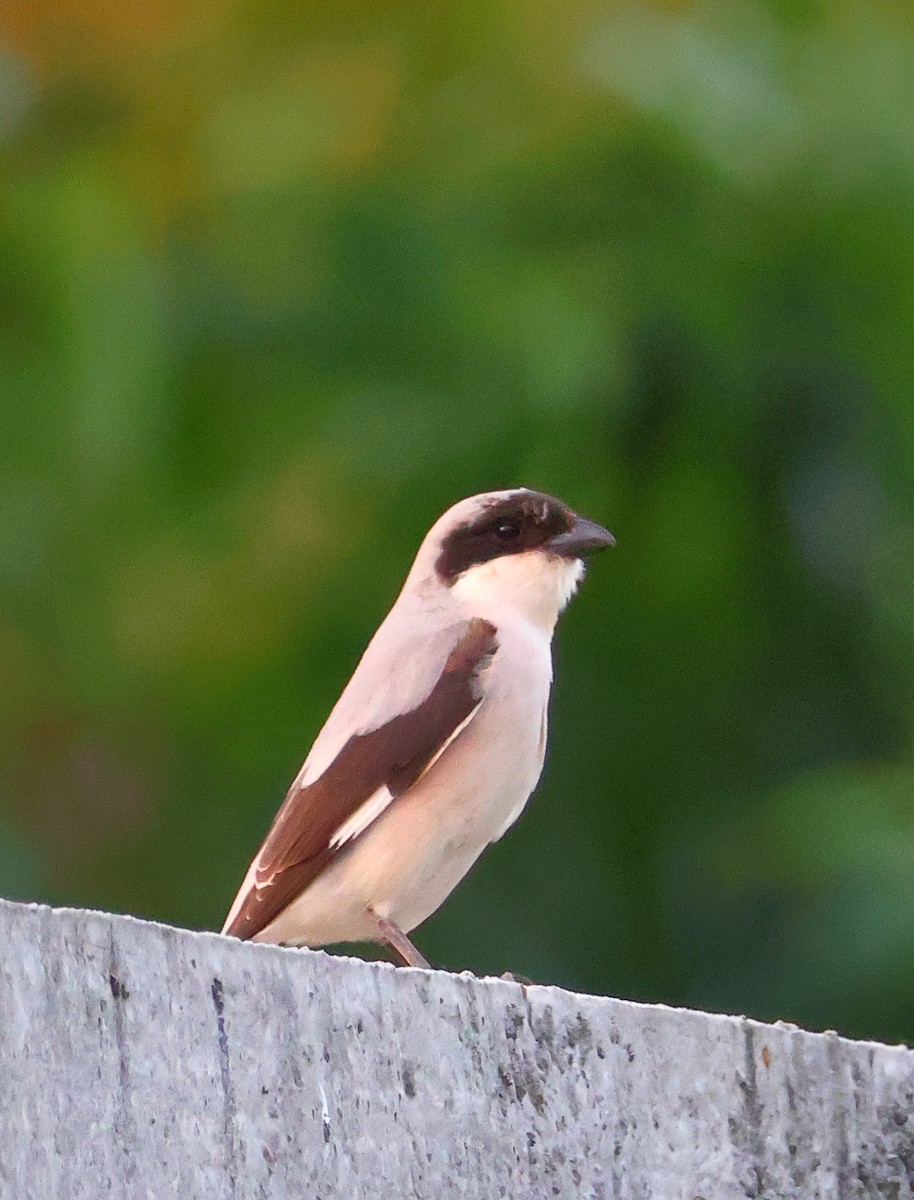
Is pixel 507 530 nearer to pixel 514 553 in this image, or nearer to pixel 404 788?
pixel 514 553

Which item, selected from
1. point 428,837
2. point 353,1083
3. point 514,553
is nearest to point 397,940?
point 428,837

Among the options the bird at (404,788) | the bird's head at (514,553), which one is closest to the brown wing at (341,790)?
the bird at (404,788)

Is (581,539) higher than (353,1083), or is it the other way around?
(581,539)

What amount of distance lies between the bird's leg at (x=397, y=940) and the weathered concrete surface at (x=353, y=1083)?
1736 mm

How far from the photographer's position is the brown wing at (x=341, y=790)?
12.0ft

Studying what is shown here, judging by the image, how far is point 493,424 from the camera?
14.8 feet

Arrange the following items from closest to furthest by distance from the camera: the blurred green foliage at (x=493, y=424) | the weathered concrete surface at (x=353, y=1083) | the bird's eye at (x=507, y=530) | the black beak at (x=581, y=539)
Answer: the weathered concrete surface at (x=353, y=1083), the black beak at (x=581, y=539), the bird's eye at (x=507, y=530), the blurred green foliage at (x=493, y=424)

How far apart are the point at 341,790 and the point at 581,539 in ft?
2.59

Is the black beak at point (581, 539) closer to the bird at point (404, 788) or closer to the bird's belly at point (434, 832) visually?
the bird at point (404, 788)

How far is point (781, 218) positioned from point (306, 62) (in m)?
1.14

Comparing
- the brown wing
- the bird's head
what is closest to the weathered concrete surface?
the brown wing

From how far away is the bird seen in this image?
3.71 m

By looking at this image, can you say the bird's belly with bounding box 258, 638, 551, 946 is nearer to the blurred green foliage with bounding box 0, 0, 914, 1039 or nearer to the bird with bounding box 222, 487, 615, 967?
the bird with bounding box 222, 487, 615, 967

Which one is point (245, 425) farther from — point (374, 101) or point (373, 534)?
point (374, 101)
